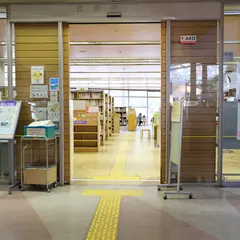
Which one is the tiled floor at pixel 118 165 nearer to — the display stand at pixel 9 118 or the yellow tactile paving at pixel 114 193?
the yellow tactile paving at pixel 114 193

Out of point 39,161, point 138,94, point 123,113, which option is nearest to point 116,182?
point 39,161

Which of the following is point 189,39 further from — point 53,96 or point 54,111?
point 54,111

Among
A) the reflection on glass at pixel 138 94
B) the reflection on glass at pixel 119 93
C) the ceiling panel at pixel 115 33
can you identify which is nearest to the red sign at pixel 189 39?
the ceiling panel at pixel 115 33

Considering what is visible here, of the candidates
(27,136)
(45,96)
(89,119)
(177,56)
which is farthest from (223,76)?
(89,119)

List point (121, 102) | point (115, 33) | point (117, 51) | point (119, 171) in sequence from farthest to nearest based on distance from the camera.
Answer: point (121, 102) → point (117, 51) → point (115, 33) → point (119, 171)

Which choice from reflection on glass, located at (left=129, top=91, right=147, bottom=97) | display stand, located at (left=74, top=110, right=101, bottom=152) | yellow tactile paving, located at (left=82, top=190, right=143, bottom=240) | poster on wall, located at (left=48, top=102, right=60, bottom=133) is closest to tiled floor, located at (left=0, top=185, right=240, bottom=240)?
yellow tactile paving, located at (left=82, top=190, right=143, bottom=240)

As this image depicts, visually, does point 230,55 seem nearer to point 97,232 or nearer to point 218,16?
point 218,16

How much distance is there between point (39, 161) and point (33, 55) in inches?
75.2

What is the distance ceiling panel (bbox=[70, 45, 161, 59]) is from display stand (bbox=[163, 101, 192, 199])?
5.19m

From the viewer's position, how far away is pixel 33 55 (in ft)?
18.0

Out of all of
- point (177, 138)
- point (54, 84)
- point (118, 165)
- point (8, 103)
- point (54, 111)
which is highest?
point (54, 84)

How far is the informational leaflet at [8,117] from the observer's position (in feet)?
17.0

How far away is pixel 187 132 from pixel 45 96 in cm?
262

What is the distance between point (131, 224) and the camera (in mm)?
3602
